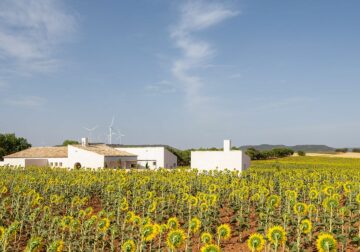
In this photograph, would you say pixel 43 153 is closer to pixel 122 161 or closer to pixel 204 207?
pixel 122 161

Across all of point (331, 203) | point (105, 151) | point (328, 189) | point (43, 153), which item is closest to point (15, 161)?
point (43, 153)

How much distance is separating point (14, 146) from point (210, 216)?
310ft

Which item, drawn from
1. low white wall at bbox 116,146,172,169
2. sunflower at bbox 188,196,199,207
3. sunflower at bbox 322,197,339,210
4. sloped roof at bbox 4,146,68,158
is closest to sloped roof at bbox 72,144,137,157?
low white wall at bbox 116,146,172,169

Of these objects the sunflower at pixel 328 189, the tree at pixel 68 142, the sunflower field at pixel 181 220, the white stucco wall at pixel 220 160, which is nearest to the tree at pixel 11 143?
the tree at pixel 68 142

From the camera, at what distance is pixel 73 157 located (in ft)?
211

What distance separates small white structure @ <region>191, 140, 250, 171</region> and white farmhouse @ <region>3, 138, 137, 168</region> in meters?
16.2

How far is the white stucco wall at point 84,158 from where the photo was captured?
61.9m

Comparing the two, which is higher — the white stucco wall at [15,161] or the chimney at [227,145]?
the chimney at [227,145]

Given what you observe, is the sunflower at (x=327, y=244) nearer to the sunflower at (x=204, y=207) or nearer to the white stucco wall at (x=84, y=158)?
the sunflower at (x=204, y=207)

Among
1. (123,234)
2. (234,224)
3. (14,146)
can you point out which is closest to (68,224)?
(123,234)

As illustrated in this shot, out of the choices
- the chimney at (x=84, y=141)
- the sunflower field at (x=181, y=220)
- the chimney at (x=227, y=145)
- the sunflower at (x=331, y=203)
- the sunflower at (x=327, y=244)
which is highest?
the chimney at (x=84, y=141)

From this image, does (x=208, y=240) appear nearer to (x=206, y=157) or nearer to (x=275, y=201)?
(x=275, y=201)

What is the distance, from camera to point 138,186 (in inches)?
1042

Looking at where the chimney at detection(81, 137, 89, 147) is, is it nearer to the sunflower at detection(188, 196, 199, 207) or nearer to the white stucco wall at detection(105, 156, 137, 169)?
the white stucco wall at detection(105, 156, 137, 169)
